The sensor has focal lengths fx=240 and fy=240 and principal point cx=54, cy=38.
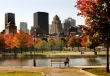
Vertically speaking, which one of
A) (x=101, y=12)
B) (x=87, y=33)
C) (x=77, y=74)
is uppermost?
(x=101, y=12)

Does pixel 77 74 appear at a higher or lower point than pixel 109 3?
lower

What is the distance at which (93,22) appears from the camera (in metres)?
24.8

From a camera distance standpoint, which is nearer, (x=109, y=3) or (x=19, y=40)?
(x=109, y=3)

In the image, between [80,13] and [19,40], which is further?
[19,40]

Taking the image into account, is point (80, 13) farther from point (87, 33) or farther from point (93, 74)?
point (93, 74)

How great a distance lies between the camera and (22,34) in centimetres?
10031

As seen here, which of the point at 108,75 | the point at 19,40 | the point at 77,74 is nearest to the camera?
the point at 108,75

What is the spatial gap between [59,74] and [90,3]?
27.3 feet

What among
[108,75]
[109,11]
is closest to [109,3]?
[109,11]

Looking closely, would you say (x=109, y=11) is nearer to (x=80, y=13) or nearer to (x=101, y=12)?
(x=101, y=12)

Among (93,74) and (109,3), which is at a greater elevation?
(109,3)

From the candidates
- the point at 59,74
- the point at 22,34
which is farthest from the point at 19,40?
the point at 59,74

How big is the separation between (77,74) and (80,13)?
261 inches

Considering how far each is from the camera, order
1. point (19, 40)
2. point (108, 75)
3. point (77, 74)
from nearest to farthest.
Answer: point (108, 75)
point (77, 74)
point (19, 40)
